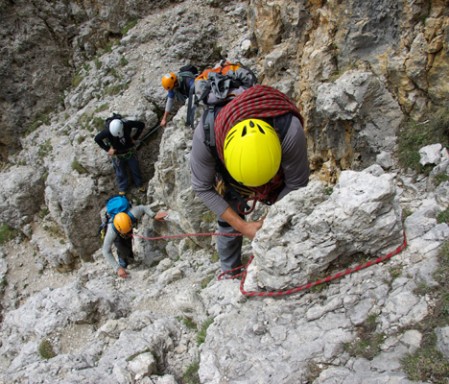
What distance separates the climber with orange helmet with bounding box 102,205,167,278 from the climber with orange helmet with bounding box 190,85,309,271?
174 inches

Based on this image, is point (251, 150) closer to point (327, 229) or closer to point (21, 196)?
point (327, 229)

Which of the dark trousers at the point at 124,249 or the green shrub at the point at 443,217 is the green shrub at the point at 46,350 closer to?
the dark trousers at the point at 124,249

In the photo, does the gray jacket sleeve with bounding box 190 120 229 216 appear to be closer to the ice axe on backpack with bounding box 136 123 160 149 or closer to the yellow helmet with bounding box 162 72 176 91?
the yellow helmet with bounding box 162 72 176 91

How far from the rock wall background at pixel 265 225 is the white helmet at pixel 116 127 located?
162 centimetres

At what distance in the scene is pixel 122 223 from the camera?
27.9 feet

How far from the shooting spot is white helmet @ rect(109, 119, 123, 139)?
34.7ft

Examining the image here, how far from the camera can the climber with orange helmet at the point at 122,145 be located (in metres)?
10.7

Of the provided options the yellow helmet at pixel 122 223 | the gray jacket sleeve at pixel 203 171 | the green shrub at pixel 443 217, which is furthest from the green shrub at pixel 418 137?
the yellow helmet at pixel 122 223

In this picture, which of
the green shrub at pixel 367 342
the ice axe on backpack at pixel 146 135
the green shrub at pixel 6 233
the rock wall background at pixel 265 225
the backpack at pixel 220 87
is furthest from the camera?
A: the green shrub at pixel 6 233

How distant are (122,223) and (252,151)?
19.1 feet

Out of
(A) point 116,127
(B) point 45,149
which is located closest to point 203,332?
(A) point 116,127

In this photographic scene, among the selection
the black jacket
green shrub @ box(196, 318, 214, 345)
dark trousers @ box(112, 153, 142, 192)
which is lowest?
green shrub @ box(196, 318, 214, 345)

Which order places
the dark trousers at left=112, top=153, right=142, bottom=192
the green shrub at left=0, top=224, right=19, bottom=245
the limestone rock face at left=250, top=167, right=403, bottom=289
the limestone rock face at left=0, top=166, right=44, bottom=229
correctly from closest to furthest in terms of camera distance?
the limestone rock face at left=250, top=167, right=403, bottom=289 < the dark trousers at left=112, top=153, right=142, bottom=192 < the limestone rock face at left=0, top=166, right=44, bottom=229 < the green shrub at left=0, top=224, right=19, bottom=245

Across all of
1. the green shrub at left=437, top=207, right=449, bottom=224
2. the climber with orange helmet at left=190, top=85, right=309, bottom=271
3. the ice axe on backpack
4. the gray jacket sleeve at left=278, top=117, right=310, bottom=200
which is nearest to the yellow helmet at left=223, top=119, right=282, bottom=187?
the climber with orange helmet at left=190, top=85, right=309, bottom=271
